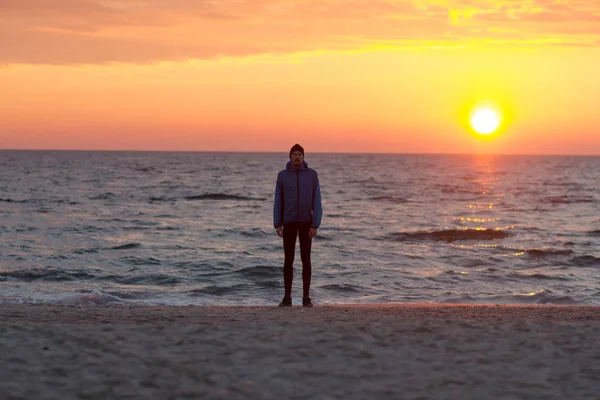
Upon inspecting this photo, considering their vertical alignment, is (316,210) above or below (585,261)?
above

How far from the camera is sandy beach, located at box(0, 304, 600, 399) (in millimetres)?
5422

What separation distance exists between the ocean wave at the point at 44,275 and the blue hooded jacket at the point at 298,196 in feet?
25.5

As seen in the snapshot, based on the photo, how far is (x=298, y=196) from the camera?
922 cm

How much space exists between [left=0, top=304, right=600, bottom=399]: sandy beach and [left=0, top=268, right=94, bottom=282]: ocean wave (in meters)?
6.93

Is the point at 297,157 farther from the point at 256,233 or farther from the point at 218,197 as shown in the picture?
the point at 218,197

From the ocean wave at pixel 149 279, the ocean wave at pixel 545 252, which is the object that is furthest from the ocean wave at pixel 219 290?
the ocean wave at pixel 545 252

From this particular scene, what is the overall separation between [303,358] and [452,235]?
19576mm

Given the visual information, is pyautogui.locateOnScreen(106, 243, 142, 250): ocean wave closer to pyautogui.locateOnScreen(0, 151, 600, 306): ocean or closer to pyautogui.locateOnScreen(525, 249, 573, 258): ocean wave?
pyautogui.locateOnScreen(0, 151, 600, 306): ocean

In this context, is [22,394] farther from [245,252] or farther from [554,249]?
[554,249]

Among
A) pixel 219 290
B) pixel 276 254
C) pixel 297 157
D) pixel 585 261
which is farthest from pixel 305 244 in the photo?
pixel 585 261

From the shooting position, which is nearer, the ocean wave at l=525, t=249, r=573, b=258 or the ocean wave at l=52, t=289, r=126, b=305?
the ocean wave at l=52, t=289, r=126, b=305

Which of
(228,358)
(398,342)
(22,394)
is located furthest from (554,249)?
(22,394)

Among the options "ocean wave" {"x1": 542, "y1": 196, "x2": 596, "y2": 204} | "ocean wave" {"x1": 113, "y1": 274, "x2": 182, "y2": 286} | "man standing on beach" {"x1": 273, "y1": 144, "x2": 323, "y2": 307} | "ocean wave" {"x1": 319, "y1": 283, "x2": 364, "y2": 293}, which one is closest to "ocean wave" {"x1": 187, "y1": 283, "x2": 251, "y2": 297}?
"ocean wave" {"x1": 113, "y1": 274, "x2": 182, "y2": 286}

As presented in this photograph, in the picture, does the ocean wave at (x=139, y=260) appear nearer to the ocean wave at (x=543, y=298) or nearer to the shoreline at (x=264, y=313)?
the shoreline at (x=264, y=313)
